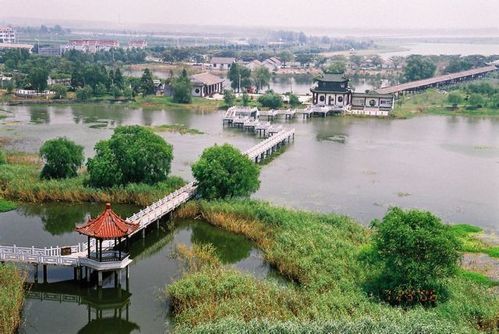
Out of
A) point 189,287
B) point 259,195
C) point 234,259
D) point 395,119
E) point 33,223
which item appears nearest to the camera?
point 189,287

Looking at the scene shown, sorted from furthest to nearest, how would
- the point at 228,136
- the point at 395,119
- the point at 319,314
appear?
the point at 395,119 < the point at 228,136 < the point at 319,314

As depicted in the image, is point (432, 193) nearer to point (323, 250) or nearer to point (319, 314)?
point (323, 250)

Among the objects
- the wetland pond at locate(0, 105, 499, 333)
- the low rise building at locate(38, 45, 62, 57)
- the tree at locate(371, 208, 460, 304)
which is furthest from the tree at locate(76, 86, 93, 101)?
the low rise building at locate(38, 45, 62, 57)

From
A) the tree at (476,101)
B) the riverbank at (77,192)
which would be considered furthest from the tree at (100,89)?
the tree at (476,101)

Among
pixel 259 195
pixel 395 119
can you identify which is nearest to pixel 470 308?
pixel 259 195

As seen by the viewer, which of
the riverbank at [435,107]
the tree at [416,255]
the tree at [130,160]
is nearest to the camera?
the tree at [416,255]

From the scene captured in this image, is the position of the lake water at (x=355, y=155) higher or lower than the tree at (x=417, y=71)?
lower

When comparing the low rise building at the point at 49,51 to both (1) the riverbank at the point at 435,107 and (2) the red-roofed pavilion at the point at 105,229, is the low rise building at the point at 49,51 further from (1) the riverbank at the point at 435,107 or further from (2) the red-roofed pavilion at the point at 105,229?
(2) the red-roofed pavilion at the point at 105,229

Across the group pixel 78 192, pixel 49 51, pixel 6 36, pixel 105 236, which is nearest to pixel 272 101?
pixel 78 192
